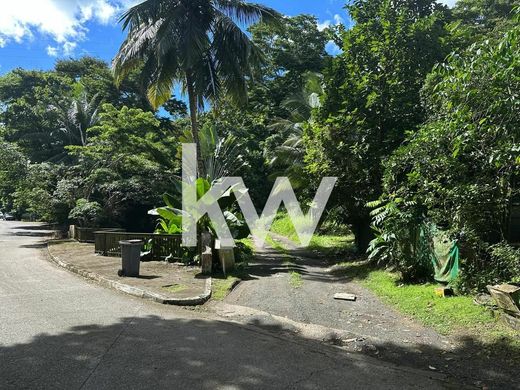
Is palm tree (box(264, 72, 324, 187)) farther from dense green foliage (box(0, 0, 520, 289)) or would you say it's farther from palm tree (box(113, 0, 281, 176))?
palm tree (box(113, 0, 281, 176))

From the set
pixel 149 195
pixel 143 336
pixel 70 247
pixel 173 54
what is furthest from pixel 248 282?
pixel 149 195

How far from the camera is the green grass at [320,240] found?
1945 centimetres

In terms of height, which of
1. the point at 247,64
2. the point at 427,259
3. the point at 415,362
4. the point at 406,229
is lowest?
the point at 415,362

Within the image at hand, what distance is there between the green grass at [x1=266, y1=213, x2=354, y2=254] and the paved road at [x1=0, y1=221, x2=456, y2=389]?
39.7ft

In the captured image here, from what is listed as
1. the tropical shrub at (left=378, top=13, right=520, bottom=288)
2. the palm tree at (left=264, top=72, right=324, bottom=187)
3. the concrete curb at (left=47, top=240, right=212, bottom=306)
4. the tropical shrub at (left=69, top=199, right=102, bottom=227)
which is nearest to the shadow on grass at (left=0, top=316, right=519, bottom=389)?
the concrete curb at (left=47, top=240, right=212, bottom=306)

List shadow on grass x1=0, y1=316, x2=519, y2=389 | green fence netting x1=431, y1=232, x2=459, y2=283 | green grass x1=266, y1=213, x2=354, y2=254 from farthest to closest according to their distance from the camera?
1. green grass x1=266, y1=213, x2=354, y2=254
2. green fence netting x1=431, y1=232, x2=459, y2=283
3. shadow on grass x1=0, y1=316, x2=519, y2=389

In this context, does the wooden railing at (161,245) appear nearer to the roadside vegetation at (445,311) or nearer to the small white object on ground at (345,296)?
the small white object on ground at (345,296)

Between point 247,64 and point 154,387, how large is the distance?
1432 cm

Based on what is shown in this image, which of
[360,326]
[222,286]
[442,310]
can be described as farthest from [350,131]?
[360,326]

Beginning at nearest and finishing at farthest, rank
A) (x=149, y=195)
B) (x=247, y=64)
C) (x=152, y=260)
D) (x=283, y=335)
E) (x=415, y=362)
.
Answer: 1. (x=415, y=362)
2. (x=283, y=335)
3. (x=152, y=260)
4. (x=247, y=64)
5. (x=149, y=195)

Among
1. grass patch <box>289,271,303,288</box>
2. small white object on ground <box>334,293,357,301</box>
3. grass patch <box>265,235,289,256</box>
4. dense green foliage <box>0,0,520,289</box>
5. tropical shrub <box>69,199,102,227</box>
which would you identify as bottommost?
small white object on ground <box>334,293,357,301</box>

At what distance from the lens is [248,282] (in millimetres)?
11102

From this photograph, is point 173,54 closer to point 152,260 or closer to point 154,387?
point 152,260

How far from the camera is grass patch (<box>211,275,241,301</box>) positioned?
30.7 ft
